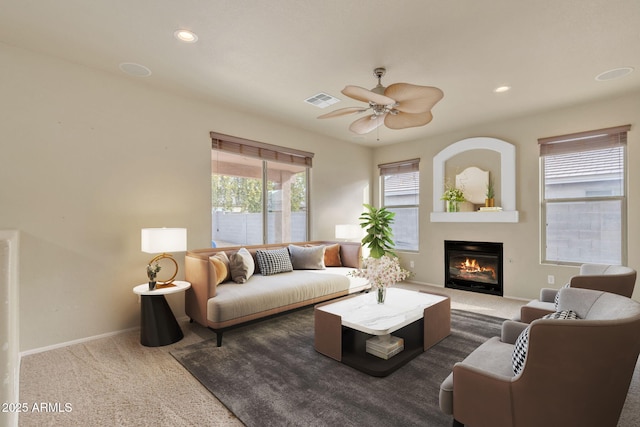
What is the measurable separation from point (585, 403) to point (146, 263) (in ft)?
12.5

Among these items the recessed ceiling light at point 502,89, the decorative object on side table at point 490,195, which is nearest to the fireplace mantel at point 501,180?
the decorative object on side table at point 490,195

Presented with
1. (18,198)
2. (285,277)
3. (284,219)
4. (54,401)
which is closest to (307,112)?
(284,219)

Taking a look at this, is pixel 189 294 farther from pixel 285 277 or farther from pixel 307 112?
pixel 307 112

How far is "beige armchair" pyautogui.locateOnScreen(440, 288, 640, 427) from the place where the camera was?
1.21 m

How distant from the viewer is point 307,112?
14.6ft

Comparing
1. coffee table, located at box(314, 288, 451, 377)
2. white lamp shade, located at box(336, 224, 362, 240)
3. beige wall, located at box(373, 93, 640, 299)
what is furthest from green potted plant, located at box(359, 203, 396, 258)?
coffee table, located at box(314, 288, 451, 377)

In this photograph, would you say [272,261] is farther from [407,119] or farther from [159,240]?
[407,119]

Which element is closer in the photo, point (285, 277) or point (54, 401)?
point (54, 401)

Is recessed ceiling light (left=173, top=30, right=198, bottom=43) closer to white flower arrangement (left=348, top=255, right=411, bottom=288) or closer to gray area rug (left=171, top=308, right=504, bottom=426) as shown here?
white flower arrangement (left=348, top=255, right=411, bottom=288)

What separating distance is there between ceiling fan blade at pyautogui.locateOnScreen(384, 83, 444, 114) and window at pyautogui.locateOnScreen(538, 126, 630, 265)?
116 inches

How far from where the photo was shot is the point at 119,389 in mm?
2244

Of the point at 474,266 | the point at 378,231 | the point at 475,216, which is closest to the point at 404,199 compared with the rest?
the point at 378,231

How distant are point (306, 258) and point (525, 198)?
11.3 ft

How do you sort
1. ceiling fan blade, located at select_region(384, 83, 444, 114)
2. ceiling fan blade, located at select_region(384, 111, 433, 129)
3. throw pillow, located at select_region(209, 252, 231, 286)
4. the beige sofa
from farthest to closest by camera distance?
throw pillow, located at select_region(209, 252, 231, 286), the beige sofa, ceiling fan blade, located at select_region(384, 111, 433, 129), ceiling fan blade, located at select_region(384, 83, 444, 114)
